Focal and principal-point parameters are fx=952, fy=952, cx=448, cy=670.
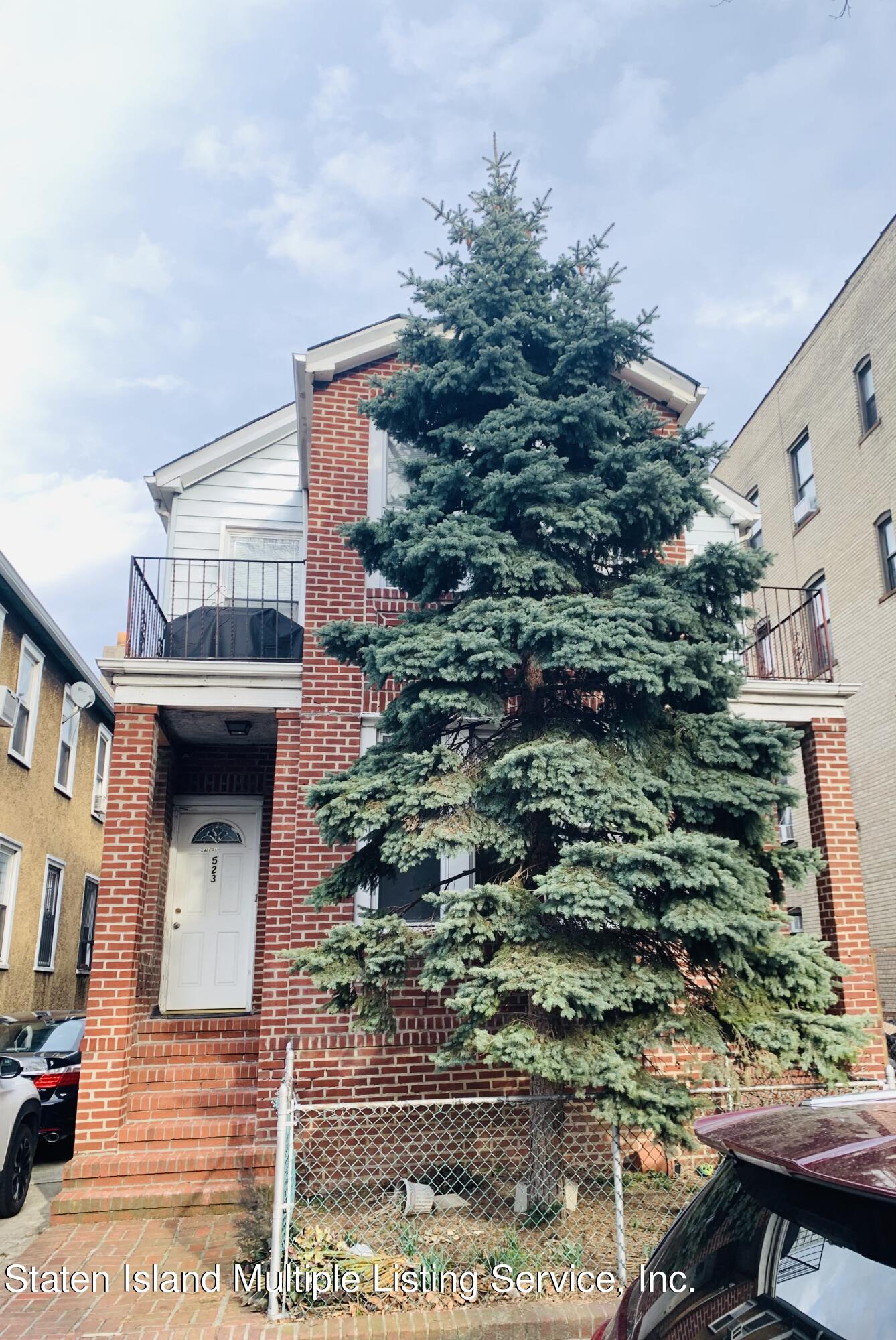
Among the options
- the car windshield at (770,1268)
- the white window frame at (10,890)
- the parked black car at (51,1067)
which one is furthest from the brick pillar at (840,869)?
the white window frame at (10,890)

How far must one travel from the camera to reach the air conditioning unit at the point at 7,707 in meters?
13.7

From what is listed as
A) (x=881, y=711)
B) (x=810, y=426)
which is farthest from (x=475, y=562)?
(x=810, y=426)

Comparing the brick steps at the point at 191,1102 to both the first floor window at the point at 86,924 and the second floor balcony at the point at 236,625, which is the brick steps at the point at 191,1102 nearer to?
the second floor balcony at the point at 236,625

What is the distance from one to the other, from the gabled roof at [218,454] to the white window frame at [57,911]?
319 inches

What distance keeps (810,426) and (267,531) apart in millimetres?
12774

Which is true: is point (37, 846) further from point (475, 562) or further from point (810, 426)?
point (810, 426)

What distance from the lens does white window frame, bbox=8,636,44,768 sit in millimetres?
15109

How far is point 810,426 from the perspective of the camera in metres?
19.2

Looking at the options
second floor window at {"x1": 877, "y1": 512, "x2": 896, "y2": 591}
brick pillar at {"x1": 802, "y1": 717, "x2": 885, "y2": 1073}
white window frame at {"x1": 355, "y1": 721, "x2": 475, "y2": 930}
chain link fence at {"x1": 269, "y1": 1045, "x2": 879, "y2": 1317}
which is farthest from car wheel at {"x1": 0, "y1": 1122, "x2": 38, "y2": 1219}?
second floor window at {"x1": 877, "y1": 512, "x2": 896, "y2": 591}

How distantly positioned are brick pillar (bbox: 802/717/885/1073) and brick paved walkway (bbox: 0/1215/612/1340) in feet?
14.3

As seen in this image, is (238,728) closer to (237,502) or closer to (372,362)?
(237,502)

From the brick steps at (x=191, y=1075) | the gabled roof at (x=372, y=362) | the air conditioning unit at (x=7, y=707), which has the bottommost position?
the brick steps at (x=191, y=1075)

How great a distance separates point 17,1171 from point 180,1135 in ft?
4.15

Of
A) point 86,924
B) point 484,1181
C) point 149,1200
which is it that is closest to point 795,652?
point 484,1181
